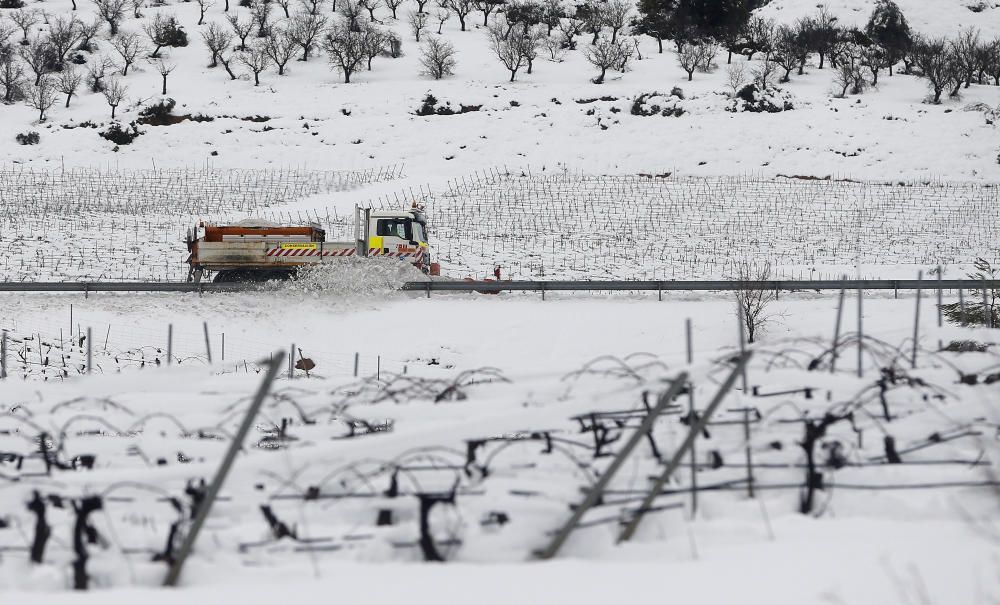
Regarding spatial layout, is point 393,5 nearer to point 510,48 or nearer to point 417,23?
point 417,23

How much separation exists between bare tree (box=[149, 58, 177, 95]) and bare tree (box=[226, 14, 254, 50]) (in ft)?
19.9

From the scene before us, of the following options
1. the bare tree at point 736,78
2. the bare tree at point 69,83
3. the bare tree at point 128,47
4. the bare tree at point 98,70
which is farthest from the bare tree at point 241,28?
the bare tree at point 736,78

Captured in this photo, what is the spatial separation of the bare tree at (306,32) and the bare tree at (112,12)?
51.1 feet

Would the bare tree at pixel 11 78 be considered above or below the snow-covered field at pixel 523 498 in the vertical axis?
above

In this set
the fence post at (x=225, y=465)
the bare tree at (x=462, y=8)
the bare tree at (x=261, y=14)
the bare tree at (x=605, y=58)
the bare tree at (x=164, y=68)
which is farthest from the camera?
the bare tree at (x=462, y=8)

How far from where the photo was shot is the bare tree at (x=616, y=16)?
283ft

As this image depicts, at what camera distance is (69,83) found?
214 ft

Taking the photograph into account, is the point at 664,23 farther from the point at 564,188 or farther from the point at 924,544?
the point at 924,544

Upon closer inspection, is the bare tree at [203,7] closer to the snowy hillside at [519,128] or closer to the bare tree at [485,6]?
the snowy hillside at [519,128]

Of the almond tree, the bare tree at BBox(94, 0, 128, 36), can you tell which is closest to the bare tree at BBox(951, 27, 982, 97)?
the almond tree

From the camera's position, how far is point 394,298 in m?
24.6

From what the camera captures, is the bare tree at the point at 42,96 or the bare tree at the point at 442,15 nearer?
the bare tree at the point at 42,96

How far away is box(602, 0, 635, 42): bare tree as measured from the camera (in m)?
86.3

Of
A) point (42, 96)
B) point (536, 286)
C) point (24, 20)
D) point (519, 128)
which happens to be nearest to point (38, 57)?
point (42, 96)
